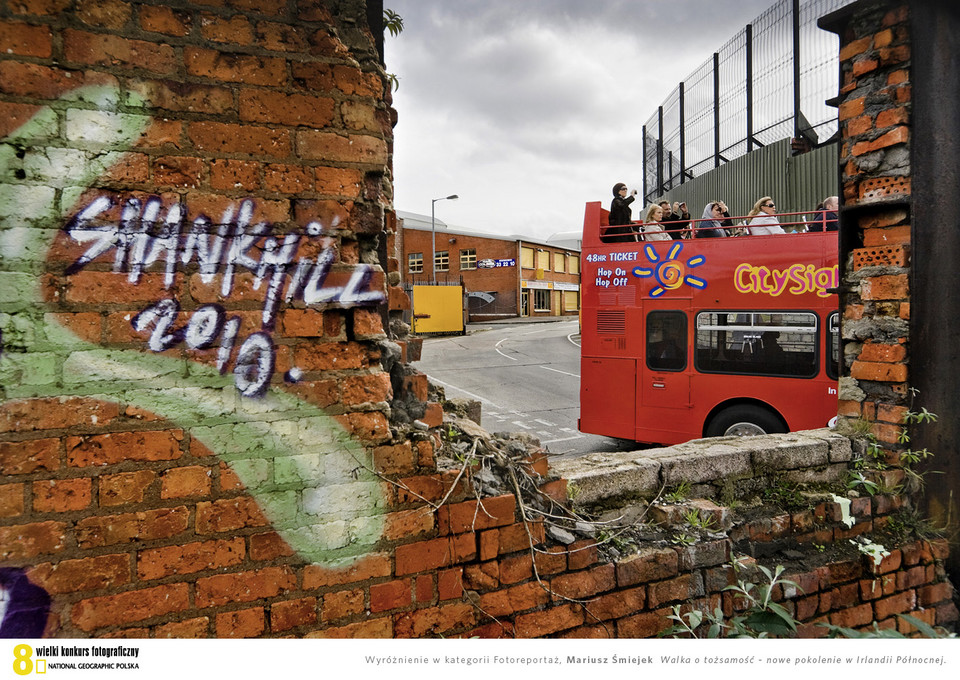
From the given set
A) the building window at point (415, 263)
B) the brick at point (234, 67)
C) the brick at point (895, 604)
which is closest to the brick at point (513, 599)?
the brick at point (895, 604)

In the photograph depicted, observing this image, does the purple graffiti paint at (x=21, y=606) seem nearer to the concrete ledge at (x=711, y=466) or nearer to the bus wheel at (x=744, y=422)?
the concrete ledge at (x=711, y=466)

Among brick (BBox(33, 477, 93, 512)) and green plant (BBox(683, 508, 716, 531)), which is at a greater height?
brick (BBox(33, 477, 93, 512))

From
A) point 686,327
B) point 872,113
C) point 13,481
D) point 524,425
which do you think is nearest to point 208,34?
point 13,481

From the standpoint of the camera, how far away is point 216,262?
175cm

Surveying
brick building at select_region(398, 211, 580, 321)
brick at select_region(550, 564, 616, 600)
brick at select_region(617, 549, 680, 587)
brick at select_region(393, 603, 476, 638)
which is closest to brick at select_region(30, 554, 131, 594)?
brick at select_region(393, 603, 476, 638)

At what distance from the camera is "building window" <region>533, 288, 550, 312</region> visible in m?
36.6

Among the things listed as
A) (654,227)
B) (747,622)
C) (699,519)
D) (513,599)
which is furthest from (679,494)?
(654,227)

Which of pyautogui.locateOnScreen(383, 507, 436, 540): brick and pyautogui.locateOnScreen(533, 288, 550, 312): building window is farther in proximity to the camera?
pyautogui.locateOnScreen(533, 288, 550, 312): building window

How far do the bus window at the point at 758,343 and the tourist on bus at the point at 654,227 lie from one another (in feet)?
3.55

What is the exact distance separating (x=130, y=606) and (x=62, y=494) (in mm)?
426

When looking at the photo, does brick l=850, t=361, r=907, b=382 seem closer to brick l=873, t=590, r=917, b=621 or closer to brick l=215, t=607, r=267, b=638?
brick l=873, t=590, r=917, b=621

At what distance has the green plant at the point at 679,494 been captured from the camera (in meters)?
2.59

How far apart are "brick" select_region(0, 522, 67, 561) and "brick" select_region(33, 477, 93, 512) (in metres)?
0.05

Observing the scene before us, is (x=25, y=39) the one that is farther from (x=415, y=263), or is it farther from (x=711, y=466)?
(x=415, y=263)
